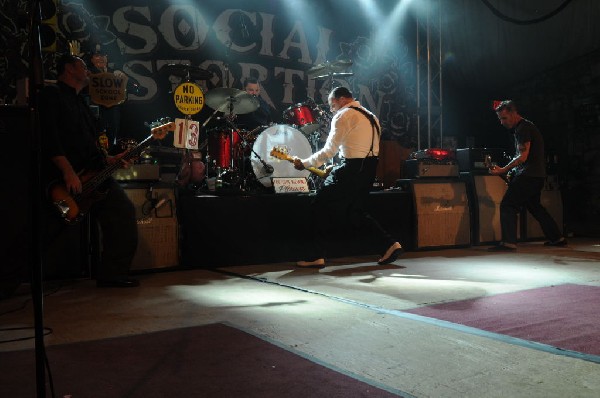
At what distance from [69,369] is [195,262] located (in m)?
3.57

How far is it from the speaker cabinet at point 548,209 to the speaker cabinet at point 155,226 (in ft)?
18.4

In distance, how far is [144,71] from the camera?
10.0m

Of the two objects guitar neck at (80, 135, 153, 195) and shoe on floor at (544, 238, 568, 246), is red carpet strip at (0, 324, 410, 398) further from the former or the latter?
shoe on floor at (544, 238, 568, 246)

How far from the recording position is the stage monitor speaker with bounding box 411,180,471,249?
25.7 feet

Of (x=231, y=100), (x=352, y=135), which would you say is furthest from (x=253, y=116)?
(x=352, y=135)

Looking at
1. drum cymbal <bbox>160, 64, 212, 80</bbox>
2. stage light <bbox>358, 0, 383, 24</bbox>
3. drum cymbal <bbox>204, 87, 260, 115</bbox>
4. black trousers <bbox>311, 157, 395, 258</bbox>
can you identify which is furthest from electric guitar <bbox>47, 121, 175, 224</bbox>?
stage light <bbox>358, 0, 383, 24</bbox>

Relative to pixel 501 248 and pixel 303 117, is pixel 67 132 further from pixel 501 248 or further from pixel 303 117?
pixel 501 248

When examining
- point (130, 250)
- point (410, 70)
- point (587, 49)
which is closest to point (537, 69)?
point (587, 49)

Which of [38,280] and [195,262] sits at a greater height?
[38,280]

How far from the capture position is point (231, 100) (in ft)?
28.7

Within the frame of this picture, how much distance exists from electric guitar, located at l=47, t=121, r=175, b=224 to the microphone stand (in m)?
2.78

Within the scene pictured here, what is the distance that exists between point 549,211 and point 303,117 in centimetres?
426

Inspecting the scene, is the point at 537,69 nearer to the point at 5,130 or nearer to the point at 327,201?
the point at 327,201

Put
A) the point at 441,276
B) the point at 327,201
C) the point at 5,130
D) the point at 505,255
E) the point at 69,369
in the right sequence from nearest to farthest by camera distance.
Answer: the point at 69,369 < the point at 5,130 < the point at 441,276 < the point at 327,201 < the point at 505,255
